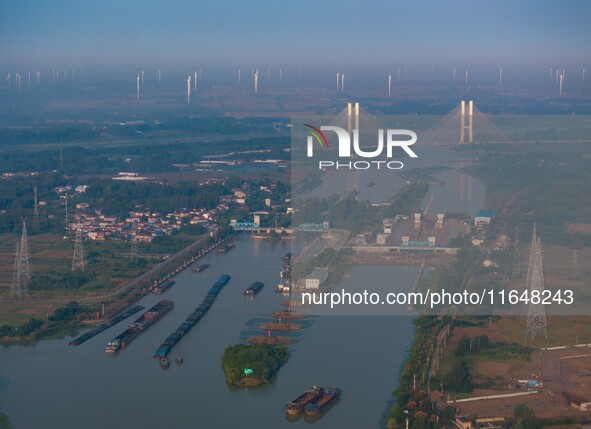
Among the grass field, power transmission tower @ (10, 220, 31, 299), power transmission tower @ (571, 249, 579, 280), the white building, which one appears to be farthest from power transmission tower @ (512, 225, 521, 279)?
power transmission tower @ (10, 220, 31, 299)

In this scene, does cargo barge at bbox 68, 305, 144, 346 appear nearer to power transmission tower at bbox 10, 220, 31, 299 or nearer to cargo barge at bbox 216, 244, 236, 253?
power transmission tower at bbox 10, 220, 31, 299

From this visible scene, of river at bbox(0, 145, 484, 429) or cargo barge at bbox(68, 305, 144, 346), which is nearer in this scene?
river at bbox(0, 145, 484, 429)

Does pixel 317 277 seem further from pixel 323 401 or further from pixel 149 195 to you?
pixel 149 195

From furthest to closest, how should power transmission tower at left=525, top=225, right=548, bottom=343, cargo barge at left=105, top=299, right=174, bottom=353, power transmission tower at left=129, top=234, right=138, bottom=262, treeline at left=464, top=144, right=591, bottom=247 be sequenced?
power transmission tower at left=129, top=234, right=138, bottom=262 → treeline at left=464, top=144, right=591, bottom=247 → cargo barge at left=105, top=299, right=174, bottom=353 → power transmission tower at left=525, top=225, right=548, bottom=343

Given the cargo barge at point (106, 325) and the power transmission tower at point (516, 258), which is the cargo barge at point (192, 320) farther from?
the power transmission tower at point (516, 258)

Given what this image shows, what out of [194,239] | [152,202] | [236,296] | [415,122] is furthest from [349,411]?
[152,202]

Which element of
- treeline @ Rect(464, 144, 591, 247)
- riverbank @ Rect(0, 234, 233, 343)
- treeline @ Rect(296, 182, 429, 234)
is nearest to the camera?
riverbank @ Rect(0, 234, 233, 343)

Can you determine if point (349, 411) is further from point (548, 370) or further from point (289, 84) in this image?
point (289, 84)
